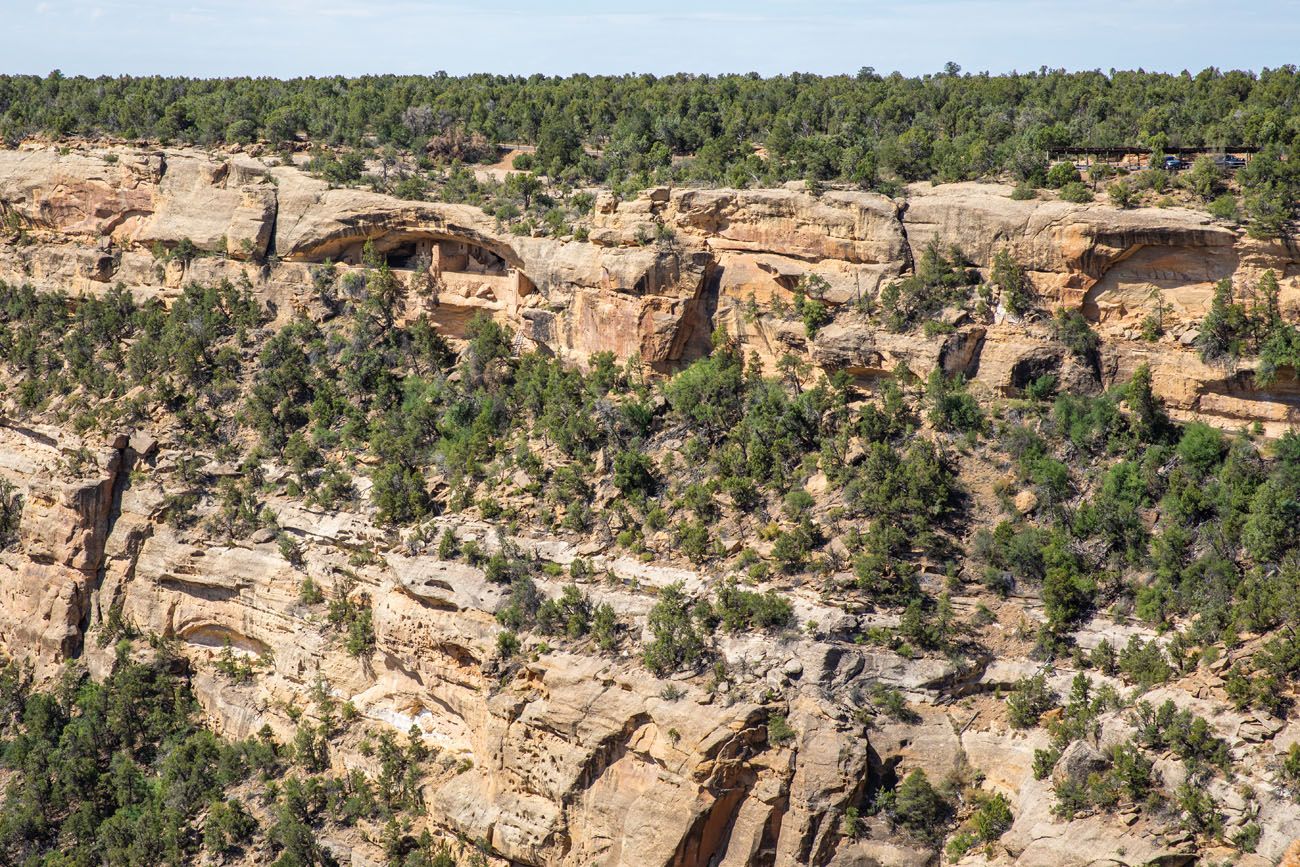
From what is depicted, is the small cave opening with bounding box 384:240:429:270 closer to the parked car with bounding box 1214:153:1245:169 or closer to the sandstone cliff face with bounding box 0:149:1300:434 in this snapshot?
the sandstone cliff face with bounding box 0:149:1300:434

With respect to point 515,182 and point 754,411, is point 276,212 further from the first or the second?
point 754,411

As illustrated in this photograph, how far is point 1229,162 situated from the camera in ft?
180

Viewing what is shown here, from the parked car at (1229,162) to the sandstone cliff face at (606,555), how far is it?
4967 mm

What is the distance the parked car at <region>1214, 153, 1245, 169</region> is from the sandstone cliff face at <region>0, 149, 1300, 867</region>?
16.3 feet

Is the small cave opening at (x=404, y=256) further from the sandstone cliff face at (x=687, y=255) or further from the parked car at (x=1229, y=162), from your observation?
the parked car at (x=1229, y=162)

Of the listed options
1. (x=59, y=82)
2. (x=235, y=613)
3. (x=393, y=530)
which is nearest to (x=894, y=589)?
(x=393, y=530)

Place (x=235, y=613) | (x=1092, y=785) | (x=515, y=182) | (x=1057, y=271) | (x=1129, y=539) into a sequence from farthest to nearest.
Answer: (x=515, y=182) < (x=235, y=613) < (x=1057, y=271) < (x=1129, y=539) < (x=1092, y=785)

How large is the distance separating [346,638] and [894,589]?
21.4 m

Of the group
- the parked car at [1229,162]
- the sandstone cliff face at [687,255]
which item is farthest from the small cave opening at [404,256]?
the parked car at [1229,162]

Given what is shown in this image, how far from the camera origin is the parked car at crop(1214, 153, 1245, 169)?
54.3 metres

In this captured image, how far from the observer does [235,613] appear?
191 feet

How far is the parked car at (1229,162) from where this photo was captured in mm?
54281

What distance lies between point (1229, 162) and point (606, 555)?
28215 mm

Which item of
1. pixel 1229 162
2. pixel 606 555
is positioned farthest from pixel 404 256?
pixel 1229 162
